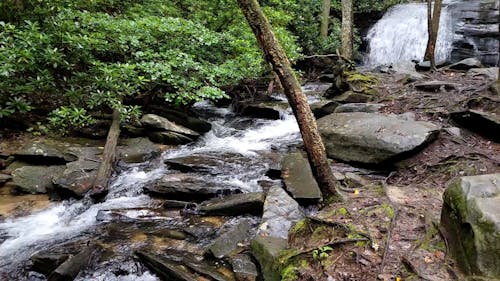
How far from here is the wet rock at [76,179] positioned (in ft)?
18.5

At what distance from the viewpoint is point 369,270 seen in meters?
3.10

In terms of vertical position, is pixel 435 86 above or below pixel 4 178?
above

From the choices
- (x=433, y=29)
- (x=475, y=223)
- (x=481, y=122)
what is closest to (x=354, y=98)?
(x=481, y=122)

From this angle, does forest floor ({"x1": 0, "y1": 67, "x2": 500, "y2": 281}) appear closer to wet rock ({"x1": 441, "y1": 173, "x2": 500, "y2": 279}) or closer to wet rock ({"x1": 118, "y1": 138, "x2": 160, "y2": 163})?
wet rock ({"x1": 441, "y1": 173, "x2": 500, "y2": 279})

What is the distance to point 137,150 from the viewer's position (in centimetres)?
740

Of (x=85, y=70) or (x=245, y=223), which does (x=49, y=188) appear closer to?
(x=85, y=70)

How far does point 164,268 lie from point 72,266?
0.97m

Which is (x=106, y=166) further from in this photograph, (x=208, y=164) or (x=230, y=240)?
(x=230, y=240)

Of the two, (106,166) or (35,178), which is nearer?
(35,178)

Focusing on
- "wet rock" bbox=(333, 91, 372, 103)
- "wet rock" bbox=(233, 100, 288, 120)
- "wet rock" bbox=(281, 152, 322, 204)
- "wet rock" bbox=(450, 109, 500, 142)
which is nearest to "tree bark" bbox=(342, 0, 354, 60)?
"wet rock" bbox=(333, 91, 372, 103)

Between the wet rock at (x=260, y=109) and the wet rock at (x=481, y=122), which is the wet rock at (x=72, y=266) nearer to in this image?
the wet rock at (x=481, y=122)

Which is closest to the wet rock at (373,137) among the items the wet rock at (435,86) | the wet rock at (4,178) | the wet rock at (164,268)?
the wet rock at (435,86)

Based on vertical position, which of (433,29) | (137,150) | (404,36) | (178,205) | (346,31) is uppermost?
(346,31)

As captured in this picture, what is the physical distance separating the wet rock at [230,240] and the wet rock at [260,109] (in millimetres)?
5736
